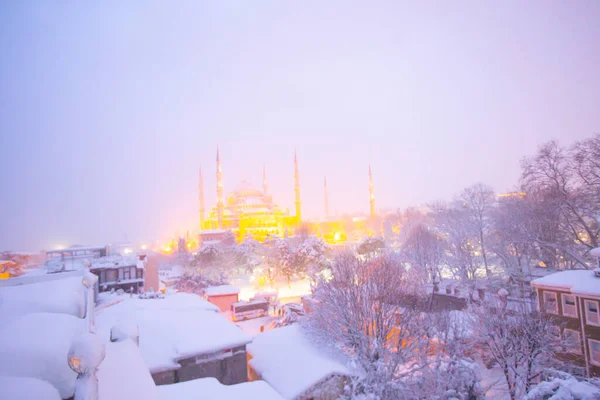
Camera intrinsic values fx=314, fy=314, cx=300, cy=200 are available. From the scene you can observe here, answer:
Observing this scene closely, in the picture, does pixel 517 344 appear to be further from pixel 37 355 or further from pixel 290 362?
pixel 37 355

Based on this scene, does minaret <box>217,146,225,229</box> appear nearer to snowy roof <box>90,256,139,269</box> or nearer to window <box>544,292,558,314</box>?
snowy roof <box>90,256,139,269</box>

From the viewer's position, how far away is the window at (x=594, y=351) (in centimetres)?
1171

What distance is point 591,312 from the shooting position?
11875 millimetres

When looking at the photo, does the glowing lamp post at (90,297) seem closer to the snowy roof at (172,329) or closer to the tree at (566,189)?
the snowy roof at (172,329)

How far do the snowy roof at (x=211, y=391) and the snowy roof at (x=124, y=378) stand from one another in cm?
132

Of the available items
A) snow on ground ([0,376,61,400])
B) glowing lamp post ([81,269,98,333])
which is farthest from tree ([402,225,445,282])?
snow on ground ([0,376,61,400])

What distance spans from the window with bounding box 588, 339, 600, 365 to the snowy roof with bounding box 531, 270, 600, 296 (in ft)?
6.07

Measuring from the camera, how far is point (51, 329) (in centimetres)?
455

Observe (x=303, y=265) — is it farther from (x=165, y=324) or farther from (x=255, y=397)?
(x=255, y=397)

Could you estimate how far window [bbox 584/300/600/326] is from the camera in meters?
11.7

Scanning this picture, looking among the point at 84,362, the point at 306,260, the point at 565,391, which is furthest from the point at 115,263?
the point at 565,391

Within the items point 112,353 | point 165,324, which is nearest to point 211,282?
point 165,324

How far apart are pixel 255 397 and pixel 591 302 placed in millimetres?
12973

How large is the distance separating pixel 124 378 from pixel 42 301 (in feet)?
10.1
